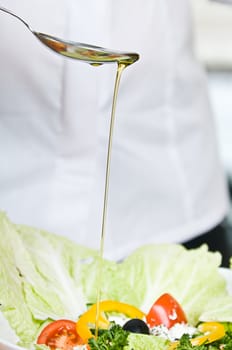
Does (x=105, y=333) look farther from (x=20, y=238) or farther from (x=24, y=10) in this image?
(x=24, y=10)

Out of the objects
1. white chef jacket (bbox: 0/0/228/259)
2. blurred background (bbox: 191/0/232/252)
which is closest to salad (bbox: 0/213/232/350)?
white chef jacket (bbox: 0/0/228/259)

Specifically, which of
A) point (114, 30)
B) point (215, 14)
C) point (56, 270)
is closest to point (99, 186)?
point (114, 30)

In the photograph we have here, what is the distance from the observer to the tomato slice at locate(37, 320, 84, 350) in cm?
107

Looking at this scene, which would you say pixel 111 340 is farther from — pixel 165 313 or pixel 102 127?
pixel 102 127

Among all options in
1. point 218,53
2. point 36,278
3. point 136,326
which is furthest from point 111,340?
point 218,53

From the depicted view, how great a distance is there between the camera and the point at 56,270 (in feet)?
4.14

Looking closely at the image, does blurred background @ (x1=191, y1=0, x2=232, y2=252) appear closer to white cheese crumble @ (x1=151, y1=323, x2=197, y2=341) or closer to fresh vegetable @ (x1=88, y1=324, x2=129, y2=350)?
white cheese crumble @ (x1=151, y1=323, x2=197, y2=341)

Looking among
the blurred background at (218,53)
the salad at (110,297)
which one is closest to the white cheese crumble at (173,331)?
the salad at (110,297)

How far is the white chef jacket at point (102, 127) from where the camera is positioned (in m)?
1.52

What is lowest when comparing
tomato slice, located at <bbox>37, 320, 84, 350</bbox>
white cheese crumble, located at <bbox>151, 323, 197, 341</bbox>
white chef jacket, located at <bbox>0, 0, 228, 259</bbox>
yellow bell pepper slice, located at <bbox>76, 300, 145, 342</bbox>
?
tomato slice, located at <bbox>37, 320, 84, 350</bbox>

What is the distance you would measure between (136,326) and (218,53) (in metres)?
5.26

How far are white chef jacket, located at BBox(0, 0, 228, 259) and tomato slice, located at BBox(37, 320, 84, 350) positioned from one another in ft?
1.57

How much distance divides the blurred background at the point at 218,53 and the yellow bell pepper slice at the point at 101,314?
292 centimetres

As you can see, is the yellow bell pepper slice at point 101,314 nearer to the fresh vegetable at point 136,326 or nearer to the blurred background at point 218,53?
the fresh vegetable at point 136,326
